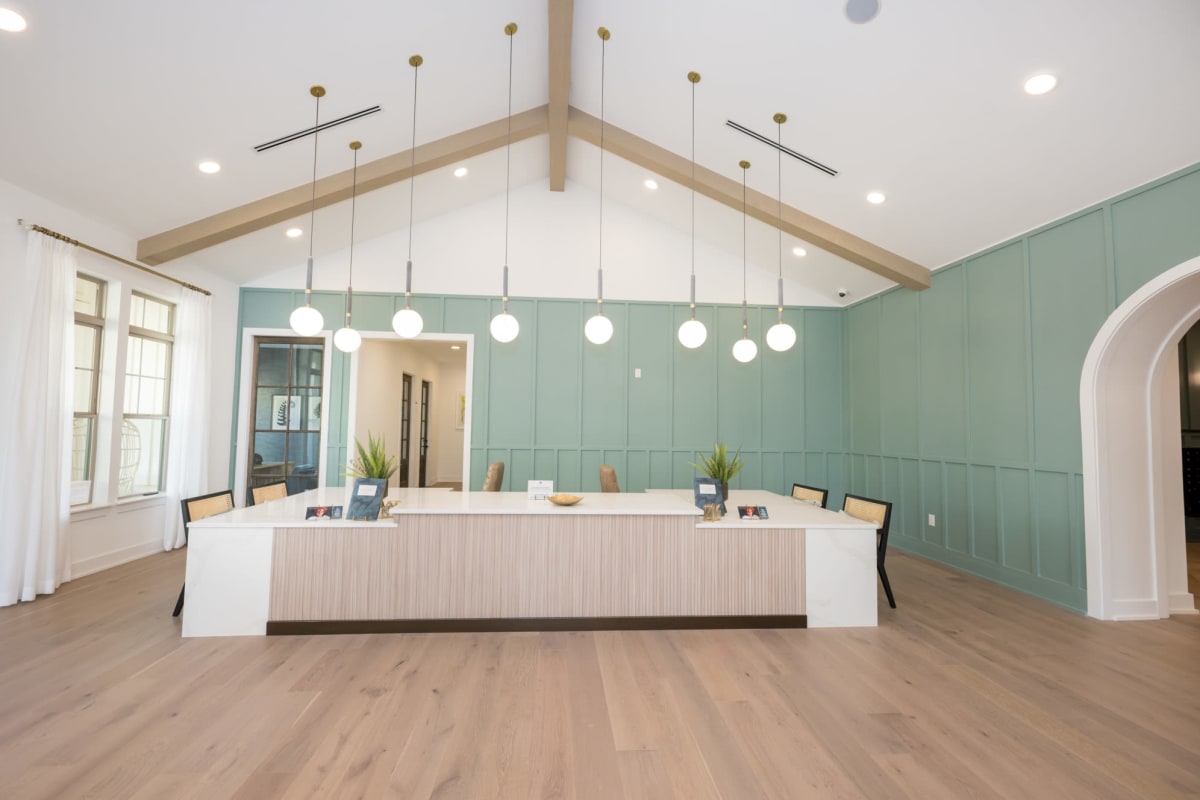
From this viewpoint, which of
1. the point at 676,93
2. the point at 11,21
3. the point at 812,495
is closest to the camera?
the point at 11,21

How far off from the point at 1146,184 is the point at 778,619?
3490 mm

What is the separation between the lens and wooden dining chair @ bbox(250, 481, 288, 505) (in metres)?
4.27

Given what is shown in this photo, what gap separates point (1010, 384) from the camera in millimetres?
4637

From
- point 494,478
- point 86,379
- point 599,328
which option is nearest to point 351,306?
point 494,478

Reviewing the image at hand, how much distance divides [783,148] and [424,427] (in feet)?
26.2

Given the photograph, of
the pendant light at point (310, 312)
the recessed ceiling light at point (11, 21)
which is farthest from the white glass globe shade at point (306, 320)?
the recessed ceiling light at point (11, 21)

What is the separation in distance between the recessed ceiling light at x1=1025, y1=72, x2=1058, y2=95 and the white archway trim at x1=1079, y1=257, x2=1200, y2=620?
1558 millimetres

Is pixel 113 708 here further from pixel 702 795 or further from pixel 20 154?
pixel 20 154

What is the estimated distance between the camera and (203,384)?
5754mm

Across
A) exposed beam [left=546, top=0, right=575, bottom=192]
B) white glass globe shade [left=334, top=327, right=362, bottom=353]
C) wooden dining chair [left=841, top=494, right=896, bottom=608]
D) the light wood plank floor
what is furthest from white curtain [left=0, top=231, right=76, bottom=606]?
wooden dining chair [left=841, top=494, right=896, bottom=608]

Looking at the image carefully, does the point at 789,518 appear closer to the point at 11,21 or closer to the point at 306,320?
the point at 306,320

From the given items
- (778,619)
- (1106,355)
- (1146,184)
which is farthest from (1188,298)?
(778,619)

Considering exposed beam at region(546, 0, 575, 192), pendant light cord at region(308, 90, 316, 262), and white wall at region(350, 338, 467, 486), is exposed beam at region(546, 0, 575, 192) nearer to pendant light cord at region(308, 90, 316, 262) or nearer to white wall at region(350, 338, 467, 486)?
pendant light cord at region(308, 90, 316, 262)

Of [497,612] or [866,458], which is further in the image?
[866,458]
